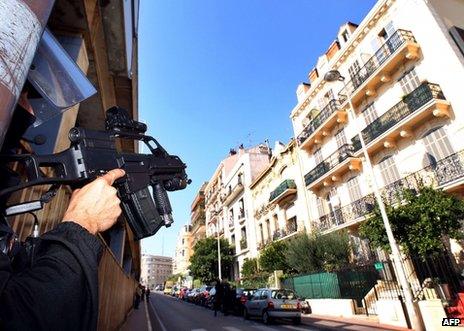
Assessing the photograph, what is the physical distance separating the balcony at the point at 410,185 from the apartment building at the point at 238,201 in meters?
13.9

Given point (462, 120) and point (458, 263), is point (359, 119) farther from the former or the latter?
point (458, 263)

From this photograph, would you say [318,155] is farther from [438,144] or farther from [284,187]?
[438,144]

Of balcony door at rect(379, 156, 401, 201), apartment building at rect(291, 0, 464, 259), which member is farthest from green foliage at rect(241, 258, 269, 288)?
balcony door at rect(379, 156, 401, 201)

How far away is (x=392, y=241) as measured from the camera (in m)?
10.9

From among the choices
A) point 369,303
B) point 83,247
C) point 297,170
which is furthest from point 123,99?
point 297,170

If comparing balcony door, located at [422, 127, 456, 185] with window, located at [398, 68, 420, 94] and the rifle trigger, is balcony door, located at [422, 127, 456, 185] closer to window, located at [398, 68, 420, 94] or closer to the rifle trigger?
window, located at [398, 68, 420, 94]

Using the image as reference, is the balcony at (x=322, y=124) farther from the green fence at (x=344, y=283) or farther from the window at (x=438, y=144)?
the green fence at (x=344, y=283)

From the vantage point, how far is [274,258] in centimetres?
2305

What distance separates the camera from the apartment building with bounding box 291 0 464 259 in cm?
1392

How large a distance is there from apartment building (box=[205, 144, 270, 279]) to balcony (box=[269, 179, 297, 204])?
7600 millimetres

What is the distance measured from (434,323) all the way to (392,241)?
2887 mm

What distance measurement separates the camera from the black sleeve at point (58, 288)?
0.84m

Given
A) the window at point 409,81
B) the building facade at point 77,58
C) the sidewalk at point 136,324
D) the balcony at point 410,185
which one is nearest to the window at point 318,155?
the balcony at point 410,185

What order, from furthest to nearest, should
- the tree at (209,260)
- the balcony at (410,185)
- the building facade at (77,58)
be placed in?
the tree at (209,260) → the balcony at (410,185) → the building facade at (77,58)
